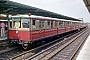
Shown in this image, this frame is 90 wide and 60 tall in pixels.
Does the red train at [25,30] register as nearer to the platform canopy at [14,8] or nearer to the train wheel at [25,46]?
the train wheel at [25,46]

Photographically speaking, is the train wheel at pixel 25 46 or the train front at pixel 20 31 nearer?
the train front at pixel 20 31

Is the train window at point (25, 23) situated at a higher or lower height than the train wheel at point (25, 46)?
higher

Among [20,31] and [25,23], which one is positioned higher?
[25,23]

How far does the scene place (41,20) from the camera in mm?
15945

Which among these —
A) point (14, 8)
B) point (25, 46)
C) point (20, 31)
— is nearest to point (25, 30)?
point (20, 31)

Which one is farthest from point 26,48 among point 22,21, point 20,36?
point 22,21

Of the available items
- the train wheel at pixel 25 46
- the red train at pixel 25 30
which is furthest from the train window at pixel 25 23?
the train wheel at pixel 25 46

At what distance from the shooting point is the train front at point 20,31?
14.1 meters

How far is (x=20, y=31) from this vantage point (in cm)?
1444

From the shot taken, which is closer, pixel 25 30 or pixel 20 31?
pixel 25 30

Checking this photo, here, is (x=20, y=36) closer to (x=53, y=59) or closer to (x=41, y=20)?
(x=41, y=20)

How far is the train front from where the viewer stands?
46.3ft

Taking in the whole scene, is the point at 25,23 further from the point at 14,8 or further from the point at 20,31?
the point at 14,8

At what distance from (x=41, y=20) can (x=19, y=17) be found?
2251 mm
